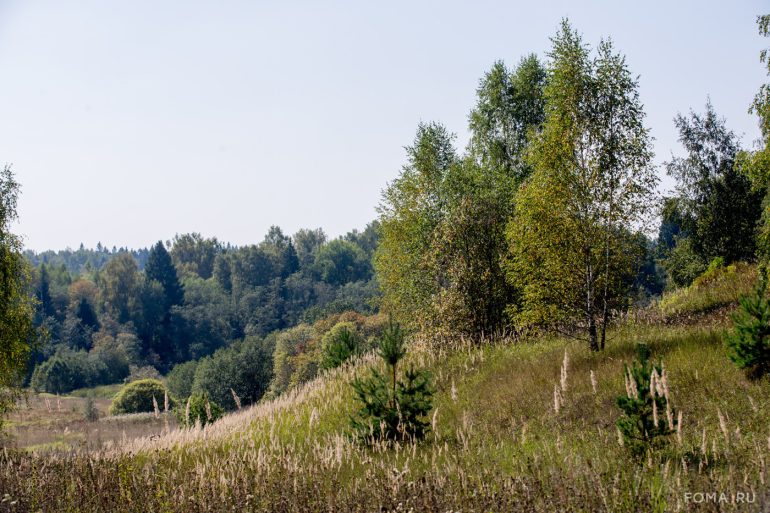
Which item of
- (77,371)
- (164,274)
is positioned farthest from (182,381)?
(164,274)

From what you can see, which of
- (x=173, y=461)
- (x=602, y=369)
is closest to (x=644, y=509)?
(x=173, y=461)

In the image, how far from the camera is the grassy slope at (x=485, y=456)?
6121 mm

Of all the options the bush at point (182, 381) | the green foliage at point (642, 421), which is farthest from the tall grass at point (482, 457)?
the bush at point (182, 381)

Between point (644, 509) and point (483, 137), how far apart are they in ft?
96.4

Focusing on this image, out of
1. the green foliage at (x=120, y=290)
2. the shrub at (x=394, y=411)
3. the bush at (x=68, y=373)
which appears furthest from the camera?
the green foliage at (x=120, y=290)

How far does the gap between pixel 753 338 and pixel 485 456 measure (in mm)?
5575

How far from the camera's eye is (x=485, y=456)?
9008 millimetres

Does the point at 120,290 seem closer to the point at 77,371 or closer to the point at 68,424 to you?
the point at 77,371

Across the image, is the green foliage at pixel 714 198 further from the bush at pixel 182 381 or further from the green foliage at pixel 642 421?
the bush at pixel 182 381

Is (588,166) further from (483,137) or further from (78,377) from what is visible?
(78,377)

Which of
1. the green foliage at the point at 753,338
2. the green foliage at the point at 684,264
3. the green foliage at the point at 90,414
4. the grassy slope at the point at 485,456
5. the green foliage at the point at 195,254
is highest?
the green foliage at the point at 195,254

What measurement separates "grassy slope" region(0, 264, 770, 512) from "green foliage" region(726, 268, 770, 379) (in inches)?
18.1

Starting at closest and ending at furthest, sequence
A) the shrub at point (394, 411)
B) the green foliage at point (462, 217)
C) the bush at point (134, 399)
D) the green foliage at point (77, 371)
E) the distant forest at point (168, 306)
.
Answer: the shrub at point (394, 411) < the green foliage at point (462, 217) < the bush at point (134, 399) < the green foliage at point (77, 371) < the distant forest at point (168, 306)

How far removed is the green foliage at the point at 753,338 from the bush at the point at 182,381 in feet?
191
